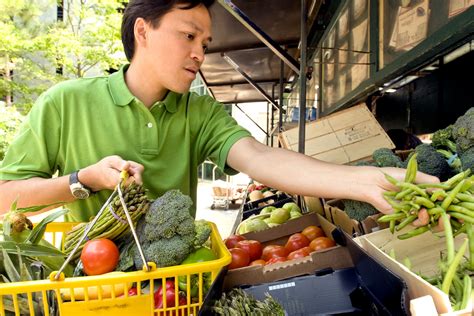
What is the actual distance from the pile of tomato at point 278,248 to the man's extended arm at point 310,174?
18.8 inches

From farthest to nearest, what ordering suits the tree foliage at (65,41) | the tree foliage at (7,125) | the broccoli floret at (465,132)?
the tree foliage at (65,41) → the tree foliage at (7,125) → the broccoli floret at (465,132)

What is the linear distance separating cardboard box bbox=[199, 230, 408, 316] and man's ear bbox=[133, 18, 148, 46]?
4.03 ft

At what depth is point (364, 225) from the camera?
1754 millimetres

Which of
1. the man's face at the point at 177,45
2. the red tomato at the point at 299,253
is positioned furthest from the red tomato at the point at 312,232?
the man's face at the point at 177,45

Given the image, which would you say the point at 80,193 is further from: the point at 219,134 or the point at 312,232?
the point at 312,232

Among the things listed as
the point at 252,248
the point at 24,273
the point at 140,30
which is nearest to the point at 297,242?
A: the point at 252,248

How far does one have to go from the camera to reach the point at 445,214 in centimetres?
121

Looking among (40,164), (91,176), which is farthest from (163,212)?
(40,164)

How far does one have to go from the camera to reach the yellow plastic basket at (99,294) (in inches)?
40.4

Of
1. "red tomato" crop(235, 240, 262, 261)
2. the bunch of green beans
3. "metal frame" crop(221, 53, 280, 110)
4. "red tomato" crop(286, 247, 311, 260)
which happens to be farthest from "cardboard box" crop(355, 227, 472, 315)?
"metal frame" crop(221, 53, 280, 110)

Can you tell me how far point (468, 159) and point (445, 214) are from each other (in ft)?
2.25

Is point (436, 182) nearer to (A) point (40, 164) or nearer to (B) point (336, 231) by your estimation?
(B) point (336, 231)

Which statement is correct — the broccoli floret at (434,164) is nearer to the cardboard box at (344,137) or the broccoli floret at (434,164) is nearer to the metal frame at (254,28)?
the cardboard box at (344,137)

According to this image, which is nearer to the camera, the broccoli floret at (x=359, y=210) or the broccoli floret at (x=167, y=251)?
the broccoli floret at (x=167, y=251)
